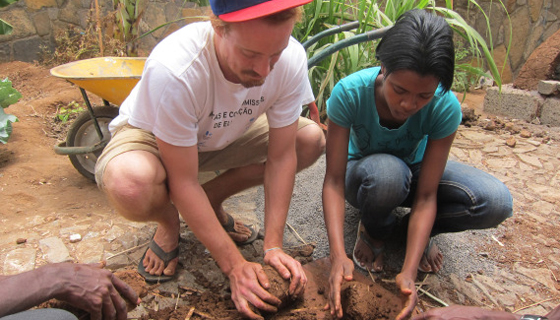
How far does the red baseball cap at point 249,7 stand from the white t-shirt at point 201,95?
26 cm

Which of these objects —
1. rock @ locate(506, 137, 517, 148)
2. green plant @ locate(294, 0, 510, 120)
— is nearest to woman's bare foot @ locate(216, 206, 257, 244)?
green plant @ locate(294, 0, 510, 120)

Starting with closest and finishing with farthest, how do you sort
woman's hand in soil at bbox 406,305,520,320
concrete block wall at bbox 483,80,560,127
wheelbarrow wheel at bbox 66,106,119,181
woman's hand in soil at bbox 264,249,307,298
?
woman's hand in soil at bbox 406,305,520,320 < woman's hand in soil at bbox 264,249,307,298 < wheelbarrow wheel at bbox 66,106,119,181 < concrete block wall at bbox 483,80,560,127

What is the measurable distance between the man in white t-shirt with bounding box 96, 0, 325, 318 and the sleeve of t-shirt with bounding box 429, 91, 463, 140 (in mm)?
576

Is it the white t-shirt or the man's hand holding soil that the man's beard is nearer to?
the white t-shirt

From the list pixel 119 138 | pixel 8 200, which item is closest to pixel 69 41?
pixel 8 200

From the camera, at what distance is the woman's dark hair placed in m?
1.48

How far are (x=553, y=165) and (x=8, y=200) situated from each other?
4.04 m

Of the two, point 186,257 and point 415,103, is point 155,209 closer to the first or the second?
point 186,257

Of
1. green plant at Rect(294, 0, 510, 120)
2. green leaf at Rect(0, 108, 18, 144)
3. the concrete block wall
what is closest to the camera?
green leaf at Rect(0, 108, 18, 144)

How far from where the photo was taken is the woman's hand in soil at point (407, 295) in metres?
1.49

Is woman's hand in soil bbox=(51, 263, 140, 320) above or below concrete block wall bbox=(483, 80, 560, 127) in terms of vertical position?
above

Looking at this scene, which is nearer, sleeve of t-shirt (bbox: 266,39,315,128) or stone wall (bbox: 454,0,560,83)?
sleeve of t-shirt (bbox: 266,39,315,128)

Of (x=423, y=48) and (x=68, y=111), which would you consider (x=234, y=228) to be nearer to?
(x=423, y=48)

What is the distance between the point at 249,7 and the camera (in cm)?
127
